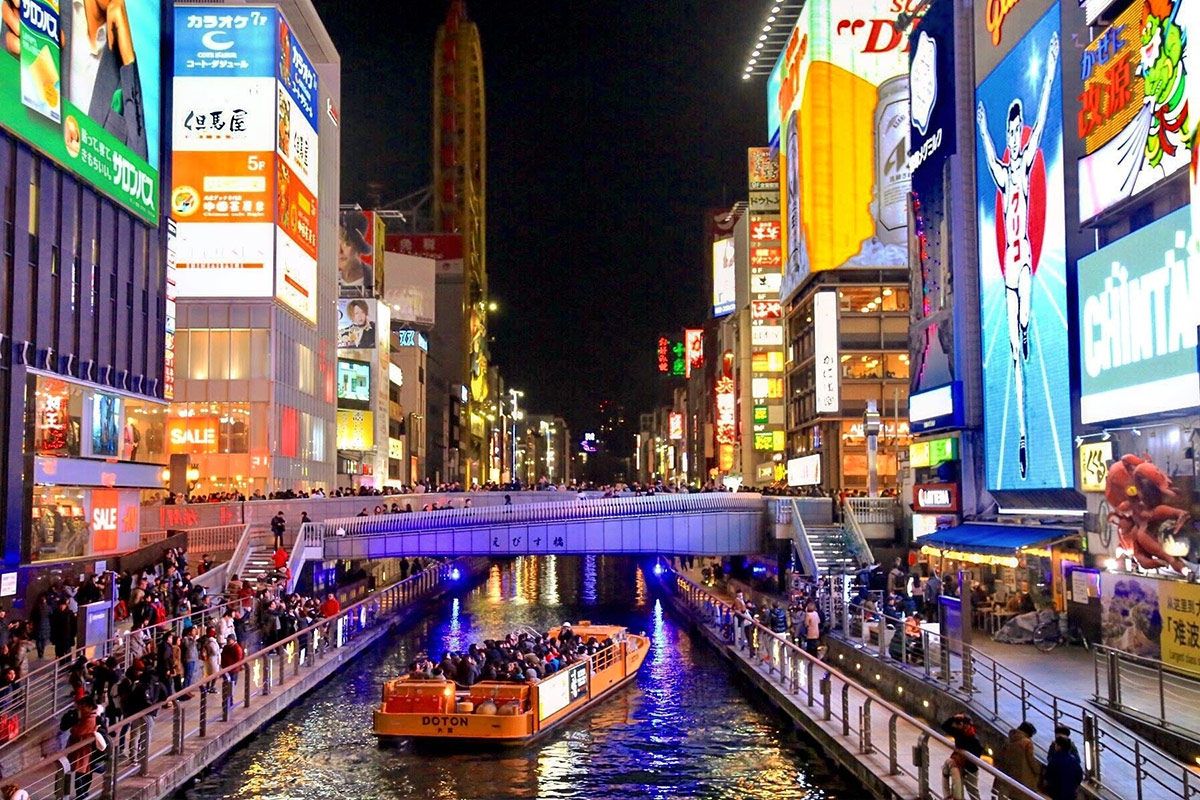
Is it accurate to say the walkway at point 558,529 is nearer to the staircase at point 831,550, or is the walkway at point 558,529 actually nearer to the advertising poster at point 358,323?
the staircase at point 831,550

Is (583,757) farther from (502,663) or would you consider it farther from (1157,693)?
(1157,693)

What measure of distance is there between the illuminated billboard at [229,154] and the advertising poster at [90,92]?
2940 centimetres

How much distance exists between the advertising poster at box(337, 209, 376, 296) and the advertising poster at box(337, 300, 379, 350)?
365 cm

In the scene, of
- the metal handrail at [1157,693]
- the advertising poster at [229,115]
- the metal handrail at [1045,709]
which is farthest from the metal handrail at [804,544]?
the advertising poster at [229,115]

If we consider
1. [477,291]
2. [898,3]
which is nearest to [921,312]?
[898,3]

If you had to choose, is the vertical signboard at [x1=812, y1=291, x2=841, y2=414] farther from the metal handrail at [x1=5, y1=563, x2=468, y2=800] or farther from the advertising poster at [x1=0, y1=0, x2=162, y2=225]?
the advertising poster at [x1=0, y1=0, x2=162, y2=225]

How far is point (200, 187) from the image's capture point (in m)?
69.6

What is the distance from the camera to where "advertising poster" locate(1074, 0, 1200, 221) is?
88.2ft

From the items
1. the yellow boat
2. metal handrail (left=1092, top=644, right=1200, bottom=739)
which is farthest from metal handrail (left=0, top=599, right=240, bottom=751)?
metal handrail (left=1092, top=644, right=1200, bottom=739)

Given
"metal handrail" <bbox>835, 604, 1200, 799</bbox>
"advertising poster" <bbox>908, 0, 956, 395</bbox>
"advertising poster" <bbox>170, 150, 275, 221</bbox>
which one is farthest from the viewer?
"advertising poster" <bbox>170, 150, 275, 221</bbox>

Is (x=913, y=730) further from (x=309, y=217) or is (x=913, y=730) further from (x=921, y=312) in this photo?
(x=309, y=217)

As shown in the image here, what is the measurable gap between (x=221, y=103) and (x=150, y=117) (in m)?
32.3

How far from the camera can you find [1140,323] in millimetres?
28547

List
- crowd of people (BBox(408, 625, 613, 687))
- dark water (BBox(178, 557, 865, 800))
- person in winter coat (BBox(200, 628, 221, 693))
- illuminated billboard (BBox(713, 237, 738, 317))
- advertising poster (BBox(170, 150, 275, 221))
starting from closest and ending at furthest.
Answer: dark water (BBox(178, 557, 865, 800)) → person in winter coat (BBox(200, 628, 221, 693)) → crowd of people (BBox(408, 625, 613, 687)) → advertising poster (BBox(170, 150, 275, 221)) → illuminated billboard (BBox(713, 237, 738, 317))
